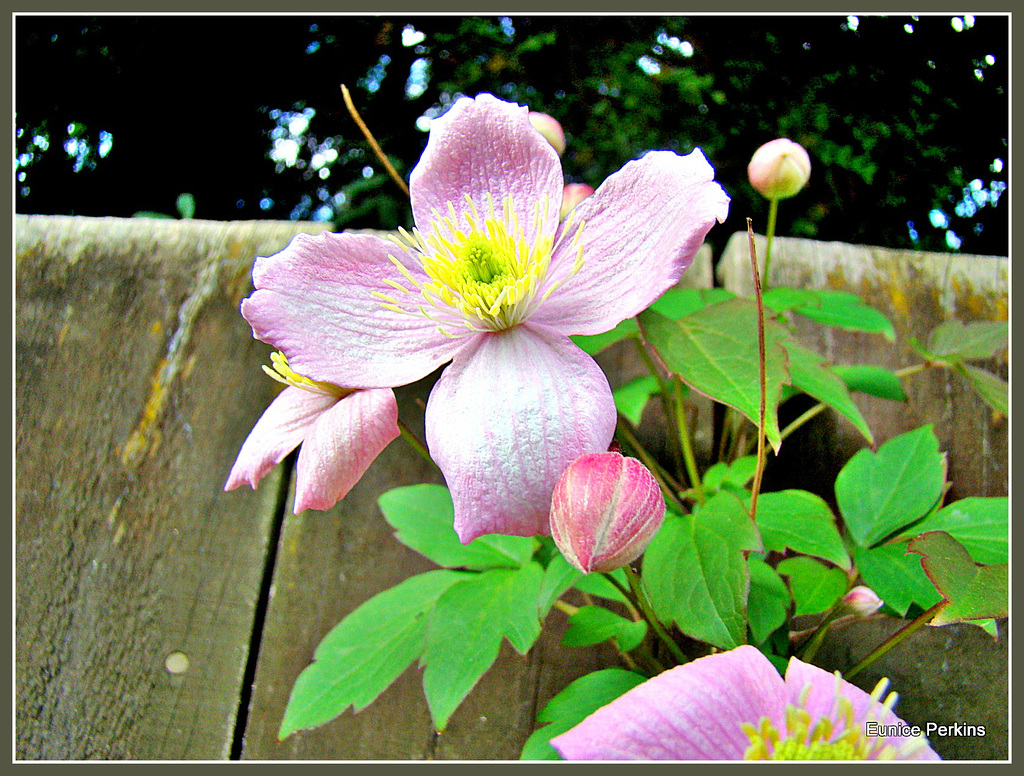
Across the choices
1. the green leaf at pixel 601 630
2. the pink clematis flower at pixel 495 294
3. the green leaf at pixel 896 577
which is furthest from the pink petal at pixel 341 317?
the green leaf at pixel 896 577

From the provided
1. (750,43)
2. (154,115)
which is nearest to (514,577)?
(750,43)

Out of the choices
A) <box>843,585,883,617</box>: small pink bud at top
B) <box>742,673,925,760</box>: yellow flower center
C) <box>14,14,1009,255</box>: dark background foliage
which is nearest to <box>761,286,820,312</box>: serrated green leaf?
<box>843,585,883,617</box>: small pink bud at top

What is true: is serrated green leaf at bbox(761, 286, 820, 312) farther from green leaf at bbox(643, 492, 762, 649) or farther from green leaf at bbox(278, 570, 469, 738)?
green leaf at bbox(278, 570, 469, 738)

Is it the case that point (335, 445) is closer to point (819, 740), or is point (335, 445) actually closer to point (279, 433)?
point (279, 433)

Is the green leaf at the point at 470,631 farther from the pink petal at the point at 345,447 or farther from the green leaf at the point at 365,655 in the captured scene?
the pink petal at the point at 345,447

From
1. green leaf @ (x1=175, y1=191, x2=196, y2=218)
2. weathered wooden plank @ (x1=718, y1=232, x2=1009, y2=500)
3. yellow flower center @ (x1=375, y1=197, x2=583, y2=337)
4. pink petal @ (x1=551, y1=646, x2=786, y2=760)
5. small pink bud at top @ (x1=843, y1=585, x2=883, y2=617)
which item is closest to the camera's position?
pink petal @ (x1=551, y1=646, x2=786, y2=760)

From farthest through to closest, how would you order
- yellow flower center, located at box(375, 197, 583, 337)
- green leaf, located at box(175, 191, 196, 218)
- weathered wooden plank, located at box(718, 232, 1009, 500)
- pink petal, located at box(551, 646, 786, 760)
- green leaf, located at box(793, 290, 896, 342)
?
green leaf, located at box(175, 191, 196, 218) < weathered wooden plank, located at box(718, 232, 1009, 500) < green leaf, located at box(793, 290, 896, 342) < yellow flower center, located at box(375, 197, 583, 337) < pink petal, located at box(551, 646, 786, 760)

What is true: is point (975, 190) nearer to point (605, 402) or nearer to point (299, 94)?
point (605, 402)
